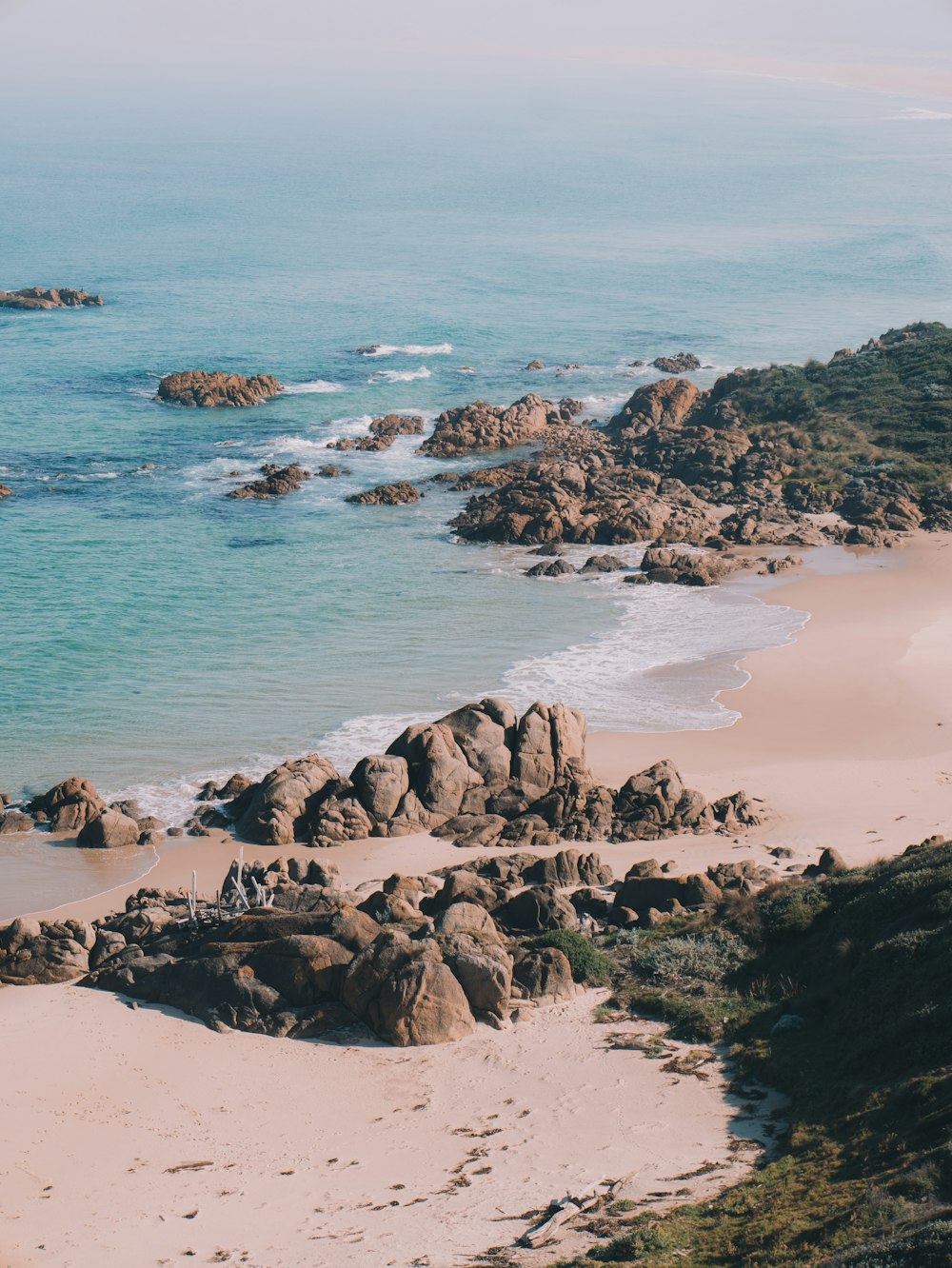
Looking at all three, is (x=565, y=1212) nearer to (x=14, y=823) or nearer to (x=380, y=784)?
(x=380, y=784)

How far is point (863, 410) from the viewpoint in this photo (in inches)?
2436

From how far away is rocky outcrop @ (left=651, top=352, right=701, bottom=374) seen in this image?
73125mm

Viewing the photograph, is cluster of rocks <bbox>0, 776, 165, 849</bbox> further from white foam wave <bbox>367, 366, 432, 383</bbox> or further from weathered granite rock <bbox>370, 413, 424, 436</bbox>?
white foam wave <bbox>367, 366, 432, 383</bbox>

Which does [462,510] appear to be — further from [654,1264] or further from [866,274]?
[866,274]

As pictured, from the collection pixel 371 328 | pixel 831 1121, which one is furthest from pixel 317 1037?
pixel 371 328

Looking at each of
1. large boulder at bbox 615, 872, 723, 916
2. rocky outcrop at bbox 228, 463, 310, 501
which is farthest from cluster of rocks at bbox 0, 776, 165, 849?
rocky outcrop at bbox 228, 463, 310, 501

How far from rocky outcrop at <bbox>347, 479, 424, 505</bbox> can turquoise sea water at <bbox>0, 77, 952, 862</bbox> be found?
0.62 m

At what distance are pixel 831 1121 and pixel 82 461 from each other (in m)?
46.7

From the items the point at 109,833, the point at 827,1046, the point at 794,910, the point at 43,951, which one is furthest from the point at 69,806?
the point at 827,1046

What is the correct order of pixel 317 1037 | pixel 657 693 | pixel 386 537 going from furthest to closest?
1. pixel 386 537
2. pixel 657 693
3. pixel 317 1037

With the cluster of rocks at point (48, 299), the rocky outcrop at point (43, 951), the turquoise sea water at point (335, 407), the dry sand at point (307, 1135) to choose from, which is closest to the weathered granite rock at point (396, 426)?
the turquoise sea water at point (335, 407)

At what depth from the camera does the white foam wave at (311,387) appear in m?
68.2

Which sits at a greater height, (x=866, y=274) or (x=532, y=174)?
(x=532, y=174)

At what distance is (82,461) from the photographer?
5638 centimetres
